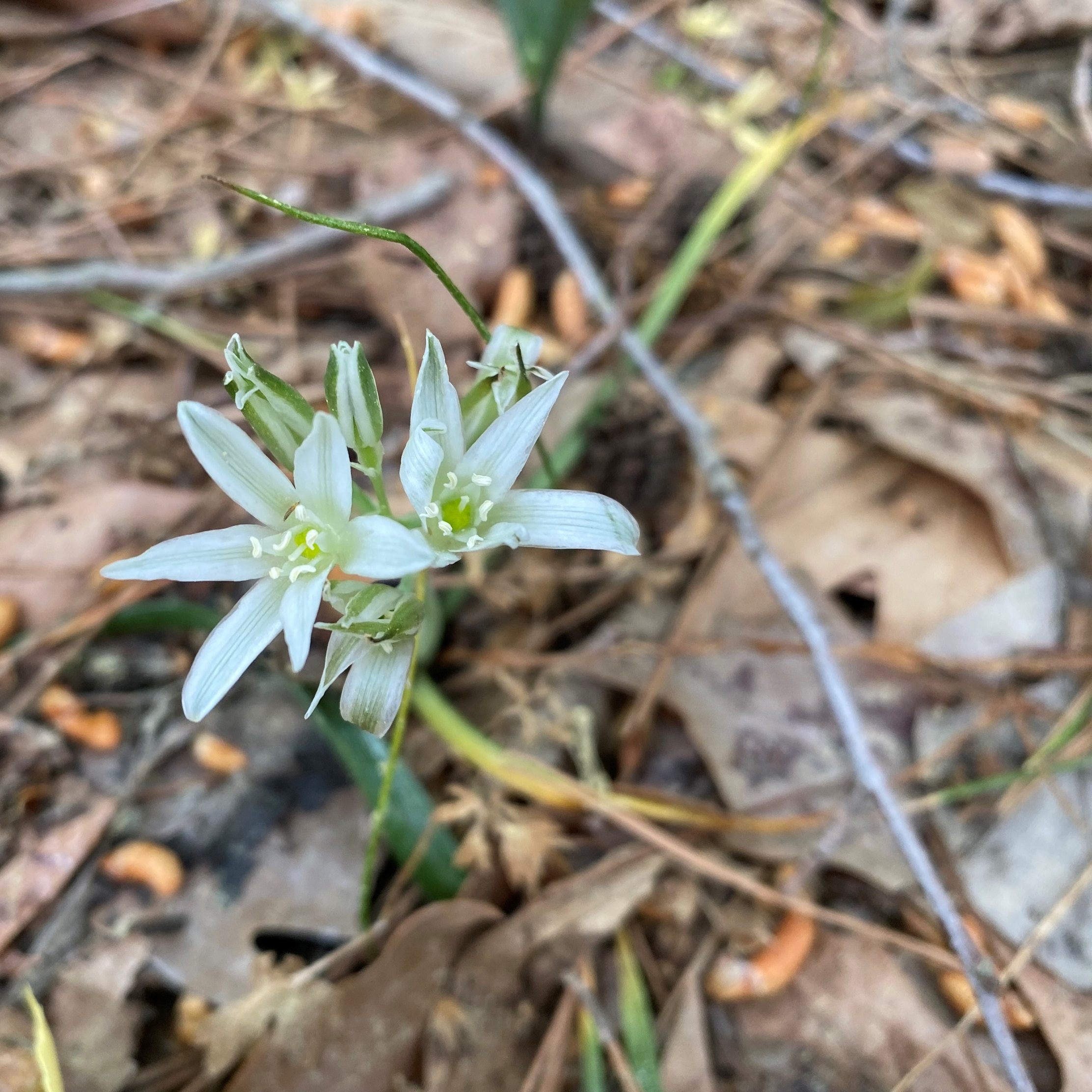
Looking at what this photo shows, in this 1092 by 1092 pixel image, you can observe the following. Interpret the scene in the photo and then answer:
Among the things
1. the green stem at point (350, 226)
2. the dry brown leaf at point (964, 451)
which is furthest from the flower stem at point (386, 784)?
the dry brown leaf at point (964, 451)

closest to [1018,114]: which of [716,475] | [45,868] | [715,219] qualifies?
[715,219]

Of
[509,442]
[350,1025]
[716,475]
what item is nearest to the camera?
[509,442]

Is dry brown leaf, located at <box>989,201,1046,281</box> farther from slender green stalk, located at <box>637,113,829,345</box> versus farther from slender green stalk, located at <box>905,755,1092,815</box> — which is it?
slender green stalk, located at <box>905,755,1092,815</box>

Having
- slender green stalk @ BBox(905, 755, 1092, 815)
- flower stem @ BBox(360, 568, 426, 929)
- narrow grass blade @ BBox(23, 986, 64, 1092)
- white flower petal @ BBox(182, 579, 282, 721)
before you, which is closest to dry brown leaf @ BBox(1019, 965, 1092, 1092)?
slender green stalk @ BBox(905, 755, 1092, 815)

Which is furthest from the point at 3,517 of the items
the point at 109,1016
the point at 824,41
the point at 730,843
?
the point at 824,41

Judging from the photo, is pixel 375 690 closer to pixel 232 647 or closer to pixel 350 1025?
pixel 232 647

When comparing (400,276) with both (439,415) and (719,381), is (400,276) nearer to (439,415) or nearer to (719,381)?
(719,381)
